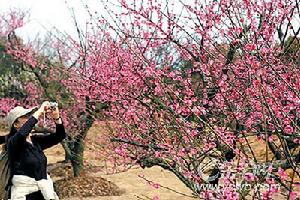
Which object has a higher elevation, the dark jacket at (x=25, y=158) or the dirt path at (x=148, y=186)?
the dark jacket at (x=25, y=158)

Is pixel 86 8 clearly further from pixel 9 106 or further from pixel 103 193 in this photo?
pixel 9 106

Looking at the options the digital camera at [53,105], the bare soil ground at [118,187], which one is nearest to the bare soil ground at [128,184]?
the bare soil ground at [118,187]

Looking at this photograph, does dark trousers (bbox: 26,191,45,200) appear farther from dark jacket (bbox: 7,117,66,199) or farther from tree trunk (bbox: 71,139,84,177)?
tree trunk (bbox: 71,139,84,177)

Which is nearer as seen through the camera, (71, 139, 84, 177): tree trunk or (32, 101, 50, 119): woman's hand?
(32, 101, 50, 119): woman's hand

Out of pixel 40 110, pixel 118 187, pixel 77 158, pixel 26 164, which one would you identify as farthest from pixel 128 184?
pixel 40 110

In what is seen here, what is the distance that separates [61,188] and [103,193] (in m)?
0.86

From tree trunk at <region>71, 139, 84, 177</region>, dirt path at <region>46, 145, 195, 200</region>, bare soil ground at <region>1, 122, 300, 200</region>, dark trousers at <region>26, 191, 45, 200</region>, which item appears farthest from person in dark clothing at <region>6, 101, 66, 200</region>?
tree trunk at <region>71, 139, 84, 177</region>

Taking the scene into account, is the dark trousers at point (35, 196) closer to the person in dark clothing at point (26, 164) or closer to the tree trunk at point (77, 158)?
the person in dark clothing at point (26, 164)

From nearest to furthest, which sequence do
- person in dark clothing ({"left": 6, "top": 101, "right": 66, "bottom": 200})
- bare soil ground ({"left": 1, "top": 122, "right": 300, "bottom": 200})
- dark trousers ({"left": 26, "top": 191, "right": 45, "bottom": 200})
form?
person in dark clothing ({"left": 6, "top": 101, "right": 66, "bottom": 200}) < dark trousers ({"left": 26, "top": 191, "right": 45, "bottom": 200}) < bare soil ground ({"left": 1, "top": 122, "right": 300, "bottom": 200})

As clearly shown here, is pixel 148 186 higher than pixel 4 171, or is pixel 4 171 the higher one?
pixel 4 171

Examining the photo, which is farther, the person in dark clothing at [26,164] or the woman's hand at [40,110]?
the person in dark clothing at [26,164]

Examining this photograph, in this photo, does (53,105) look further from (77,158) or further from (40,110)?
(77,158)

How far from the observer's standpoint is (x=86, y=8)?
620 cm

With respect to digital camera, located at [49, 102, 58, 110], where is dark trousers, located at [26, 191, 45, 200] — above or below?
below
